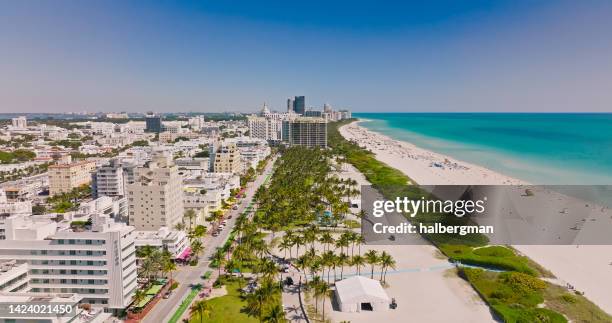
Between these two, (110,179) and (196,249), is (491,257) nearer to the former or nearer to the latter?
(196,249)

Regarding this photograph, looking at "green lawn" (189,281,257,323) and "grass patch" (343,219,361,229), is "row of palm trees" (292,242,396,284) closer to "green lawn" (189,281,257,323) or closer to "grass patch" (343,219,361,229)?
"green lawn" (189,281,257,323)

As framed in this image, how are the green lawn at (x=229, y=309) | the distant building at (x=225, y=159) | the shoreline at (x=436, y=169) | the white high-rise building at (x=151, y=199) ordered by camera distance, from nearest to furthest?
the green lawn at (x=229, y=309), the white high-rise building at (x=151, y=199), the shoreline at (x=436, y=169), the distant building at (x=225, y=159)

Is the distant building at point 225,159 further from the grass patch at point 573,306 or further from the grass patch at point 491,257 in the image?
the grass patch at point 573,306

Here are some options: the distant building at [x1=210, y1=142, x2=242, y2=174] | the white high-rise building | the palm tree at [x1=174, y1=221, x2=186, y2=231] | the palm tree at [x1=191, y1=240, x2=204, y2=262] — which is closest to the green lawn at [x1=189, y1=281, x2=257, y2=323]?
the palm tree at [x1=191, y1=240, x2=204, y2=262]

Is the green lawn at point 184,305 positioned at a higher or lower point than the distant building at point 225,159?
lower

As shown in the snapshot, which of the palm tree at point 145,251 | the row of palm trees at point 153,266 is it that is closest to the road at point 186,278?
the row of palm trees at point 153,266

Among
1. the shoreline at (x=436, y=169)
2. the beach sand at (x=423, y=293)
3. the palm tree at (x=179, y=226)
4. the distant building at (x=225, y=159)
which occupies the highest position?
the distant building at (x=225, y=159)
